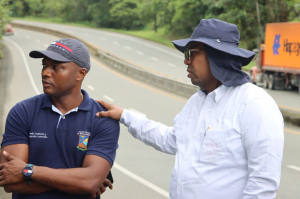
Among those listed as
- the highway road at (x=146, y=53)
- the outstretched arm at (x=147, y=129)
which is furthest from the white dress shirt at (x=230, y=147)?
the highway road at (x=146, y=53)

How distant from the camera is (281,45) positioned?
25984 millimetres

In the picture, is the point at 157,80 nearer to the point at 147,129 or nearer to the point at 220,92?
the point at 147,129

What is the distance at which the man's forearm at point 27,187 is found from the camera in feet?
10.1

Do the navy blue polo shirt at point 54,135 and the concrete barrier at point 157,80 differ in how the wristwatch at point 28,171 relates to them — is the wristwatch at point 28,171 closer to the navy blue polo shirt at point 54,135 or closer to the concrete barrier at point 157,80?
the navy blue polo shirt at point 54,135

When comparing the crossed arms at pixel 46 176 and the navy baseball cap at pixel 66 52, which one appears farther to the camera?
the navy baseball cap at pixel 66 52

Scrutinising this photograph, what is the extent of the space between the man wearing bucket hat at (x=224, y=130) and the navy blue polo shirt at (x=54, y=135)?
578 mm

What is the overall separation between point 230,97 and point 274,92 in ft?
76.3

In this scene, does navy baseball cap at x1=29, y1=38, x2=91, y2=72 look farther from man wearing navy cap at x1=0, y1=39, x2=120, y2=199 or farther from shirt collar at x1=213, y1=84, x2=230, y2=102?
shirt collar at x1=213, y1=84, x2=230, y2=102

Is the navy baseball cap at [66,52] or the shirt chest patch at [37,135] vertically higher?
the navy baseball cap at [66,52]

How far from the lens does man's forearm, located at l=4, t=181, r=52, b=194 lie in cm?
308

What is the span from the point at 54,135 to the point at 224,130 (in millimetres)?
1139

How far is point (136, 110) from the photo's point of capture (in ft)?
60.0

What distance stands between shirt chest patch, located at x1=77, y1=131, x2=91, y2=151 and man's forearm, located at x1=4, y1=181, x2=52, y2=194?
1.14 feet

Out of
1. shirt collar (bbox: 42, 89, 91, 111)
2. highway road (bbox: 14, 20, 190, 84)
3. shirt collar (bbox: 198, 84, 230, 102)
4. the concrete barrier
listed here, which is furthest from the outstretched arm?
highway road (bbox: 14, 20, 190, 84)
